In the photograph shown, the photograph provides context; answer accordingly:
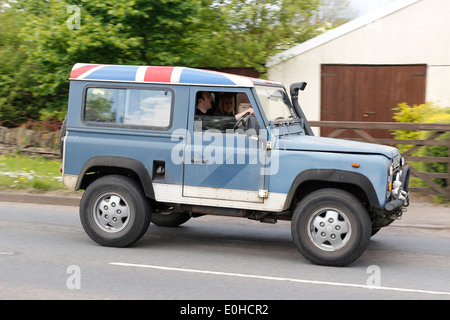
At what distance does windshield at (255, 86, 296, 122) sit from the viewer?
22.4 feet

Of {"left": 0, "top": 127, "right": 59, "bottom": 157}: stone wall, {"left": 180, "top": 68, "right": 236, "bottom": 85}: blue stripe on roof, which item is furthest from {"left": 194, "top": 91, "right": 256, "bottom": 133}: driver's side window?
{"left": 0, "top": 127, "right": 59, "bottom": 157}: stone wall

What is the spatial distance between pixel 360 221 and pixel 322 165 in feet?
2.36

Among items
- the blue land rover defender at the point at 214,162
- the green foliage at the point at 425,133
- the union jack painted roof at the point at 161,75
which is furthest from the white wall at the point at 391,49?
the union jack painted roof at the point at 161,75

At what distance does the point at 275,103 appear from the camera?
716 cm

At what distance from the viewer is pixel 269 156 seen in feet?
21.5

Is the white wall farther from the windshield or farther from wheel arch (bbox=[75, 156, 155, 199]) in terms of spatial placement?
wheel arch (bbox=[75, 156, 155, 199])

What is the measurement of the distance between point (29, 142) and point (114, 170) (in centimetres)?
788

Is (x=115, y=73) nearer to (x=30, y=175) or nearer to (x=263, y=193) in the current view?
(x=263, y=193)

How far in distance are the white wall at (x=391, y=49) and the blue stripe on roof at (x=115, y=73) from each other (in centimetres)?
751

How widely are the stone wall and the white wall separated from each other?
563 centimetres

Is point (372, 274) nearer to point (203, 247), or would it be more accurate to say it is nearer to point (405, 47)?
point (203, 247)

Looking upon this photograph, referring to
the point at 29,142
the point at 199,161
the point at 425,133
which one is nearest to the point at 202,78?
the point at 199,161

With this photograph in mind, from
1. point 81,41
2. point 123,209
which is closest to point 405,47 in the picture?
point 81,41
